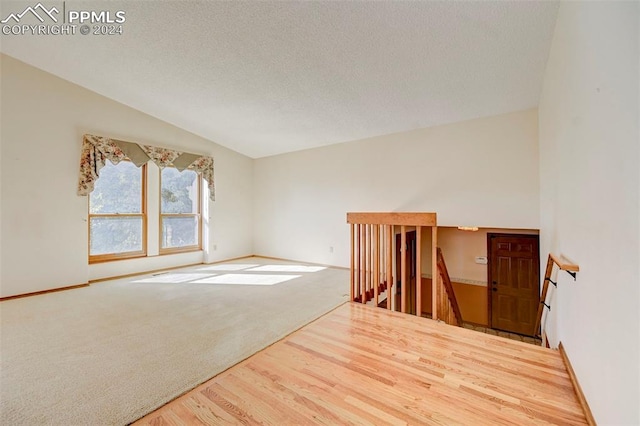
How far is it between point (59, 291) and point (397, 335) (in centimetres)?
458

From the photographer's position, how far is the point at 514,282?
15.8 feet

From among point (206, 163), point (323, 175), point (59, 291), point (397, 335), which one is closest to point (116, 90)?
point (206, 163)

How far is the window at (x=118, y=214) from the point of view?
175 inches

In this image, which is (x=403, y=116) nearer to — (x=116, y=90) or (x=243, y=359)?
(x=243, y=359)

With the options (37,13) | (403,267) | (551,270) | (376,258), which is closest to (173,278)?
(376,258)

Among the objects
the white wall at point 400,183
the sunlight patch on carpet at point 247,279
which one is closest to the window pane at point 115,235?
the sunlight patch on carpet at point 247,279

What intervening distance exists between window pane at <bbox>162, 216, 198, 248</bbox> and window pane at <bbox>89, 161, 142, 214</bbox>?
60 cm

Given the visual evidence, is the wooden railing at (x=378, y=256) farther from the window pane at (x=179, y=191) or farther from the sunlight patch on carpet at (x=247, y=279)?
the window pane at (x=179, y=191)

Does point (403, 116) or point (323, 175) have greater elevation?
point (403, 116)

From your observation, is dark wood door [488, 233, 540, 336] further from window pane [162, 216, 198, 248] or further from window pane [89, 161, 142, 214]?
window pane [89, 161, 142, 214]

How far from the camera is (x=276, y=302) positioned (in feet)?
11.0

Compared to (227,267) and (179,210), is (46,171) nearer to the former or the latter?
(179,210)

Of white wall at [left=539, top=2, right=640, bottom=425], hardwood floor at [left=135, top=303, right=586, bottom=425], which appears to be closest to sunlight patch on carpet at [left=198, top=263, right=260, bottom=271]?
hardwood floor at [left=135, top=303, right=586, bottom=425]

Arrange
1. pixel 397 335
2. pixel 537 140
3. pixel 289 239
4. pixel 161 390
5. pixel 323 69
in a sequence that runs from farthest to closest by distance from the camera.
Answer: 1. pixel 289 239
2. pixel 537 140
3. pixel 323 69
4. pixel 397 335
5. pixel 161 390
